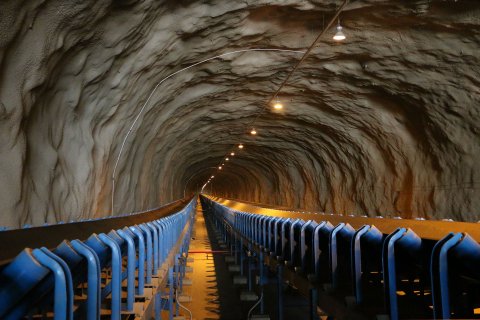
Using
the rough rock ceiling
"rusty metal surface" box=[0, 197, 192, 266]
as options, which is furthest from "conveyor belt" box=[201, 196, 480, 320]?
the rough rock ceiling

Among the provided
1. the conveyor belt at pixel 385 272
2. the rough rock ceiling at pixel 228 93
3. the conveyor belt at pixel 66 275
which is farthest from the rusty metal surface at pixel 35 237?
the rough rock ceiling at pixel 228 93

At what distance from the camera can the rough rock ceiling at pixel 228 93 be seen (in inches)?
262

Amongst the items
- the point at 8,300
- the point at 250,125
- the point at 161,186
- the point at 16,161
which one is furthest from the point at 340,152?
the point at 8,300

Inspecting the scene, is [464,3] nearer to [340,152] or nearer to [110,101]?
[110,101]

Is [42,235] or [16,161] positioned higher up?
[16,161]

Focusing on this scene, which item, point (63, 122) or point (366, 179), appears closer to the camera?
point (63, 122)

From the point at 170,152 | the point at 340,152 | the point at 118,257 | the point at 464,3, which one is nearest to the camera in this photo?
the point at 118,257

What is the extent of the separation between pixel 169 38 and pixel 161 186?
1530 centimetres

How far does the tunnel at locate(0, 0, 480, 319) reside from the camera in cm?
467

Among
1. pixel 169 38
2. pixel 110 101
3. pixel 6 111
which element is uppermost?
pixel 169 38

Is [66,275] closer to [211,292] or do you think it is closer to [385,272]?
[385,272]

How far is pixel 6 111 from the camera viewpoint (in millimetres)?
5996

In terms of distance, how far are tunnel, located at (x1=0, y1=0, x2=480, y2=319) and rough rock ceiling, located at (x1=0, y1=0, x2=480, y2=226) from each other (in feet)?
0.13

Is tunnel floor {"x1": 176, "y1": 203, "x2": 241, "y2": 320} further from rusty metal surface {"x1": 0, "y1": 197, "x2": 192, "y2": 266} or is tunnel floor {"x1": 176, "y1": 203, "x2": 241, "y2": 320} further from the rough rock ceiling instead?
rusty metal surface {"x1": 0, "y1": 197, "x2": 192, "y2": 266}
